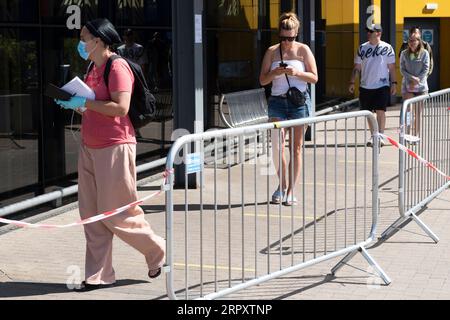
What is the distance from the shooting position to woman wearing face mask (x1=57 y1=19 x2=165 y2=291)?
5945 mm

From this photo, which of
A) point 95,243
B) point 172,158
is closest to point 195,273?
point 95,243

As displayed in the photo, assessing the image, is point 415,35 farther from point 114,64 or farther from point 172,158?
point 172,158

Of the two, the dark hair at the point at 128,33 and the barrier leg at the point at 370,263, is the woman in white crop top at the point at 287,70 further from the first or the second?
the barrier leg at the point at 370,263

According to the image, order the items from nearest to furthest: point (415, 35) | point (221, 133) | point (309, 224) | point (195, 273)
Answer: point (221, 133)
point (195, 273)
point (309, 224)
point (415, 35)

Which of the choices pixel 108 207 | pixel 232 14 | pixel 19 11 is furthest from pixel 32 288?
pixel 232 14

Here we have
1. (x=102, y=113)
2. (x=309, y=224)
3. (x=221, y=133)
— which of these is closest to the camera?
(x=221, y=133)

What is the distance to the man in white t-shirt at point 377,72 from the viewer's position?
13172 mm

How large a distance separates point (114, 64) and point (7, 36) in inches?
95.7

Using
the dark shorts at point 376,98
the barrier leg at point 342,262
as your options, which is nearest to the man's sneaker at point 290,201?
the barrier leg at point 342,262

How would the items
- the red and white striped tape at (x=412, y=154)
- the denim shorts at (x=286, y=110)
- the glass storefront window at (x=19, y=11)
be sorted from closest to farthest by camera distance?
the red and white striped tape at (x=412, y=154) < the glass storefront window at (x=19, y=11) < the denim shorts at (x=286, y=110)

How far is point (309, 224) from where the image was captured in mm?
7156

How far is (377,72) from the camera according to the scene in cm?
1322

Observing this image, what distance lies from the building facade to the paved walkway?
0.70 meters

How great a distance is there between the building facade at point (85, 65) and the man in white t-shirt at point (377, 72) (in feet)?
4.04
